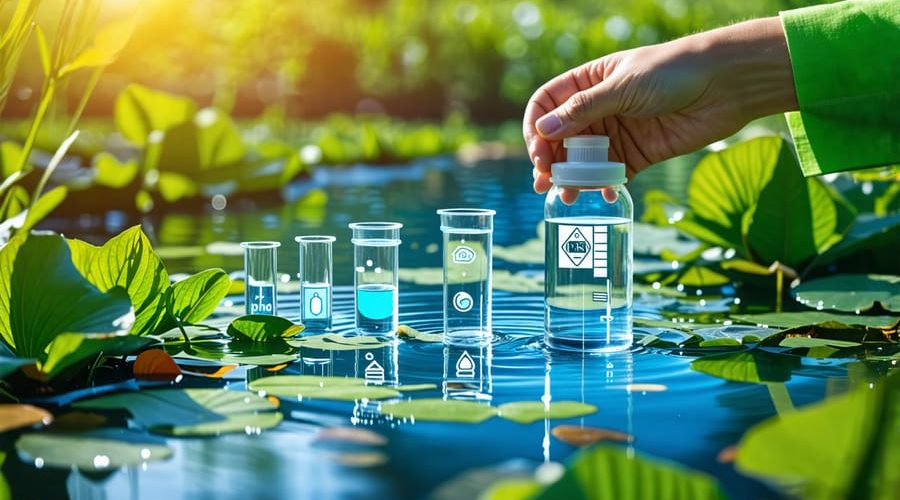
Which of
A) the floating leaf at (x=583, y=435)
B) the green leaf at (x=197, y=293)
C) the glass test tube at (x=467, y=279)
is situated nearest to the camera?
the floating leaf at (x=583, y=435)

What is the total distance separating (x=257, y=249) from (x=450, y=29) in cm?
719

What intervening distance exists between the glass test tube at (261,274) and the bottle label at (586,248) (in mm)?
416

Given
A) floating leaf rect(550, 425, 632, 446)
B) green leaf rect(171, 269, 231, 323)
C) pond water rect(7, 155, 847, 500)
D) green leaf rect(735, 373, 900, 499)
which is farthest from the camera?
green leaf rect(171, 269, 231, 323)

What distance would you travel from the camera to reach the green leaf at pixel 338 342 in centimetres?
147

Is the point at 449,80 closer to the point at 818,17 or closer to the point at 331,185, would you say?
the point at 331,185

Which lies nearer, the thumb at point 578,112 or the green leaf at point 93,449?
the green leaf at point 93,449

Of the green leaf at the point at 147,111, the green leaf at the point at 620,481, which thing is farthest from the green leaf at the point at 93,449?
the green leaf at the point at 147,111

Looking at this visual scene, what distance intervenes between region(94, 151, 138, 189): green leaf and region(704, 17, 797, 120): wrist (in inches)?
87.2

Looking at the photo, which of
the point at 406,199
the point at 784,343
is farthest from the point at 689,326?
the point at 406,199

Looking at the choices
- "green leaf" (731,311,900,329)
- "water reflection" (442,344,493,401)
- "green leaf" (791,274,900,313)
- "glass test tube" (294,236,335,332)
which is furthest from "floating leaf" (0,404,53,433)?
"green leaf" (791,274,900,313)

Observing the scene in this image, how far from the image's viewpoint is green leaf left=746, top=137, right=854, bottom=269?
5.96ft

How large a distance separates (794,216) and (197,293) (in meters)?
1.01

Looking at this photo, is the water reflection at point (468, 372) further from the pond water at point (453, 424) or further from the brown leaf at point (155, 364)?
the brown leaf at point (155, 364)

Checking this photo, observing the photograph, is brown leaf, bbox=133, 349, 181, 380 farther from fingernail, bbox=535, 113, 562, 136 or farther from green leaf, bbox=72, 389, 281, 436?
fingernail, bbox=535, 113, 562, 136
